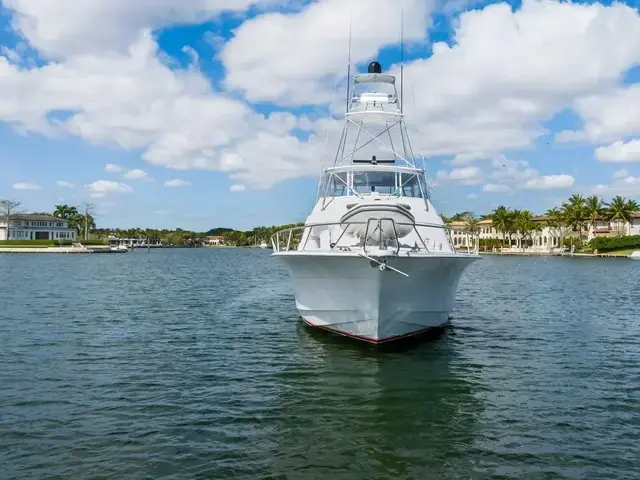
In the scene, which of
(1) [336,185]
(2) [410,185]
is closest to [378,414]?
(2) [410,185]

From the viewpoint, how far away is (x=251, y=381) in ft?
39.8

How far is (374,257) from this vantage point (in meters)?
13.5

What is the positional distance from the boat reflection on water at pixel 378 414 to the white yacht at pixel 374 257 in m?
0.97

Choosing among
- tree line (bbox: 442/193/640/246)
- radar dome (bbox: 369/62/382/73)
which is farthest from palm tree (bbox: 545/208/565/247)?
radar dome (bbox: 369/62/382/73)

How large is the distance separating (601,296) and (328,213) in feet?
64.4

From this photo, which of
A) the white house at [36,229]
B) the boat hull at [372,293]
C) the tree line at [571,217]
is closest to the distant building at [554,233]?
the tree line at [571,217]

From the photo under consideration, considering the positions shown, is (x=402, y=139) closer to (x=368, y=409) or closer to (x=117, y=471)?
(x=368, y=409)

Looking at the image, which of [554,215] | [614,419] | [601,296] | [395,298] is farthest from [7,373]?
[554,215]

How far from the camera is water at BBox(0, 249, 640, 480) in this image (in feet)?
26.3

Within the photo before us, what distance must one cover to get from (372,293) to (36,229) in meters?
138

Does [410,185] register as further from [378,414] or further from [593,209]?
[593,209]

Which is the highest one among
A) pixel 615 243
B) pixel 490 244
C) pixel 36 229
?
pixel 36 229

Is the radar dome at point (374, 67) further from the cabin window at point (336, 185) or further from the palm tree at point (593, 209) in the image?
the palm tree at point (593, 209)

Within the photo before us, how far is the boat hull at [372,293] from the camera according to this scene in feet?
46.3
